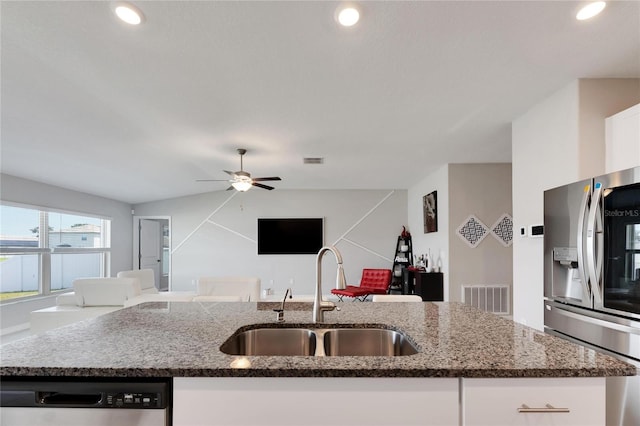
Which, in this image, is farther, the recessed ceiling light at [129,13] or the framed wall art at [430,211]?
the framed wall art at [430,211]

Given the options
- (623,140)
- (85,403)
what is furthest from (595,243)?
(85,403)

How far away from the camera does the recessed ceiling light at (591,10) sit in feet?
5.59

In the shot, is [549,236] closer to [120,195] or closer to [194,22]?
[194,22]

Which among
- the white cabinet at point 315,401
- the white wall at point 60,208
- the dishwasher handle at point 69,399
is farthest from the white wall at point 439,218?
the white wall at point 60,208

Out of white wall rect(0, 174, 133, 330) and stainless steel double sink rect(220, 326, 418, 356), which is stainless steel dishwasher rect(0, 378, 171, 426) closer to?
stainless steel double sink rect(220, 326, 418, 356)

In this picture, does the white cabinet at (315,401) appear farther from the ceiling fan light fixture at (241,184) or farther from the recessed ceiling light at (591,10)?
the ceiling fan light fixture at (241,184)

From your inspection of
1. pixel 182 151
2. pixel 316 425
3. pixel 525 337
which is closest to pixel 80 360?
pixel 316 425

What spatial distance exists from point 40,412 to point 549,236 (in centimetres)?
289

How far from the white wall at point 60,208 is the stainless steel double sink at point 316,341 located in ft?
18.0

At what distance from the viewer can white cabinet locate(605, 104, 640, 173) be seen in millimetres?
2152

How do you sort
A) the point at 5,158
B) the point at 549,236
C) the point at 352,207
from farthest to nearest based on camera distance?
1. the point at 352,207
2. the point at 5,158
3. the point at 549,236

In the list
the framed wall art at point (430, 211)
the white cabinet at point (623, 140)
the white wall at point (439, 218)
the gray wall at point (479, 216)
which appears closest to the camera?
the white cabinet at point (623, 140)

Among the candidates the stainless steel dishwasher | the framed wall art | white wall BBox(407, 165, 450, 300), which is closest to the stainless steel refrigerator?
the stainless steel dishwasher

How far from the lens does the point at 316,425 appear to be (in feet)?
3.33
